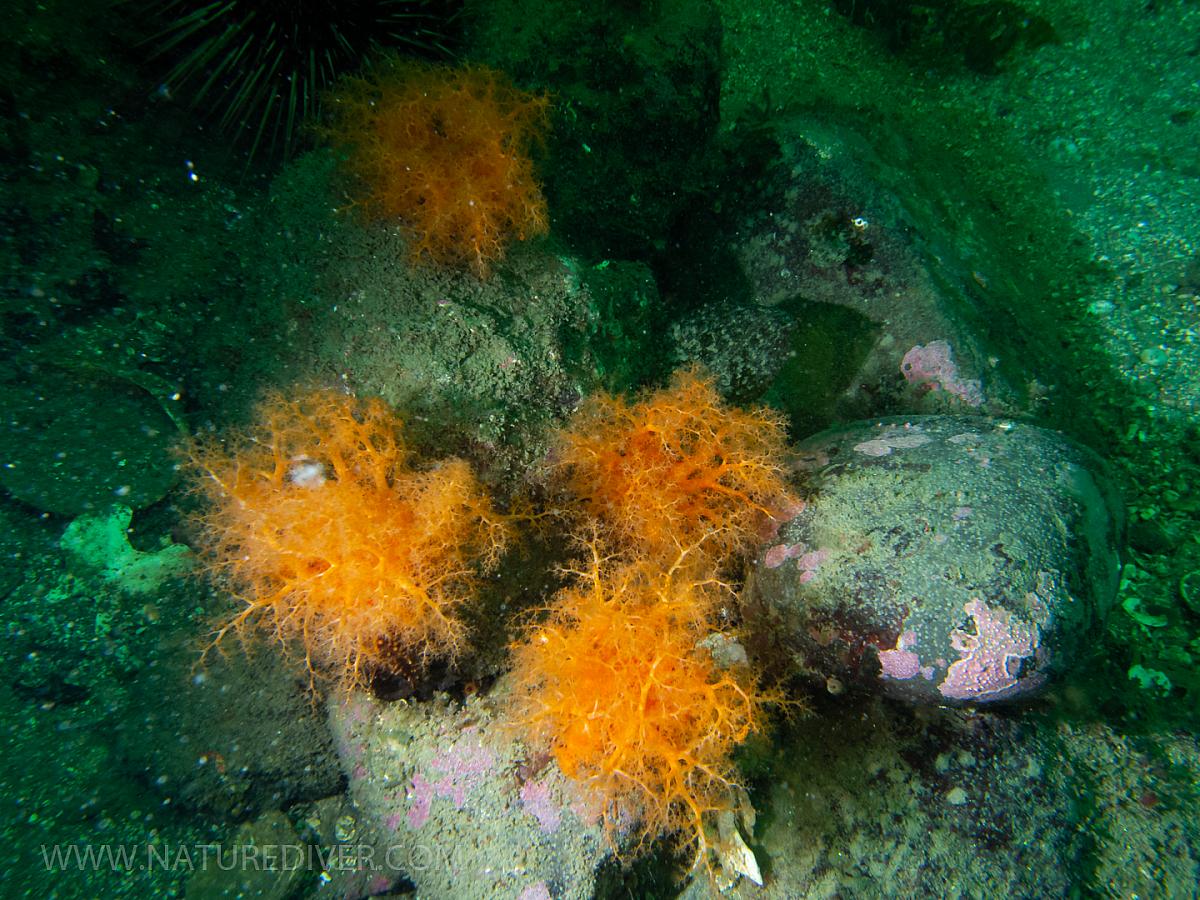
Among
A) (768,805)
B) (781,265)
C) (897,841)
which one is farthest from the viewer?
(781,265)

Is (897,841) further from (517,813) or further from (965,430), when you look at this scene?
(965,430)

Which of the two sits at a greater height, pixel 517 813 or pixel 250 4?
pixel 250 4

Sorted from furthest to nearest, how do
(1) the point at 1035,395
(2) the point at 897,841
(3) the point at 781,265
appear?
(3) the point at 781,265
(1) the point at 1035,395
(2) the point at 897,841

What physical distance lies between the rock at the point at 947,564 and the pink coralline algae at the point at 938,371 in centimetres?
41

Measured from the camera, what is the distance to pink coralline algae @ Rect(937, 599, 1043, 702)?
246 cm

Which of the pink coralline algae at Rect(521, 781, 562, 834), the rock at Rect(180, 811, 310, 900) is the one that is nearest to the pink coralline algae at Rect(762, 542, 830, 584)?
the pink coralline algae at Rect(521, 781, 562, 834)

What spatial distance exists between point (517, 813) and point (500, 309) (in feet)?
9.48

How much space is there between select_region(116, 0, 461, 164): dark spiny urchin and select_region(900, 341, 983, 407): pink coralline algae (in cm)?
371

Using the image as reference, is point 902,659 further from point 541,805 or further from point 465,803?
point 465,803

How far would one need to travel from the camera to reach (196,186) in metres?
3.27

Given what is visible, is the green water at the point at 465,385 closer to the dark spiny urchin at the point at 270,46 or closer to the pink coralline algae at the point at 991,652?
the dark spiny urchin at the point at 270,46

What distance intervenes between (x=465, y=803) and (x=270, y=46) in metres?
4.39

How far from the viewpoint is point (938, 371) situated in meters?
3.57

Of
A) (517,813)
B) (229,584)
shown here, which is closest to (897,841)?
(517,813)
